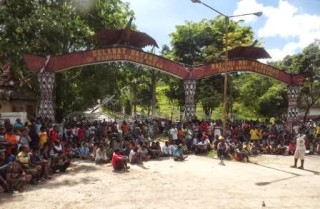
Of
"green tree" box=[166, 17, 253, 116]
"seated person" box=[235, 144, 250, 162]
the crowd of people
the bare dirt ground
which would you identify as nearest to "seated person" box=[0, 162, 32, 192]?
the crowd of people

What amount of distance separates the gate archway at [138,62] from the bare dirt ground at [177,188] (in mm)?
5147

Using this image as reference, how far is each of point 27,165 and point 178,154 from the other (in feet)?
25.7

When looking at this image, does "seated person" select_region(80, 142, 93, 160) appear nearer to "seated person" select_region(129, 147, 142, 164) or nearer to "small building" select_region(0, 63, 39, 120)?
"seated person" select_region(129, 147, 142, 164)

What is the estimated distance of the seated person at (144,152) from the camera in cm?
1937

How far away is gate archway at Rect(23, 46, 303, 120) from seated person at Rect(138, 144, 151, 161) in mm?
4874

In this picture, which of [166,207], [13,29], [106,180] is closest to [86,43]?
[13,29]

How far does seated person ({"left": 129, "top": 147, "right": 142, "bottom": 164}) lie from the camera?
1858 cm

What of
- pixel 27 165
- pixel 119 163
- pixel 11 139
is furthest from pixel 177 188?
pixel 11 139

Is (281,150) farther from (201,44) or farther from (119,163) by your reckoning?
(201,44)

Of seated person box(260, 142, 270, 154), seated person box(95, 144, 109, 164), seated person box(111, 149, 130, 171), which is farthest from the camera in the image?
seated person box(260, 142, 270, 154)

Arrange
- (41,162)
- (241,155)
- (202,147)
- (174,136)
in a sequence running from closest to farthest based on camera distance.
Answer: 1. (41,162)
2. (241,155)
3. (202,147)
4. (174,136)

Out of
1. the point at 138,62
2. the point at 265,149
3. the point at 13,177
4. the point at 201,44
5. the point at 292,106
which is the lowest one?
the point at 13,177

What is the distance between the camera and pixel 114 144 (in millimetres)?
19875

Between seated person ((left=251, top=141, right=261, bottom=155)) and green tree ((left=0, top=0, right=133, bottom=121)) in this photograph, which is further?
green tree ((left=0, top=0, right=133, bottom=121))
